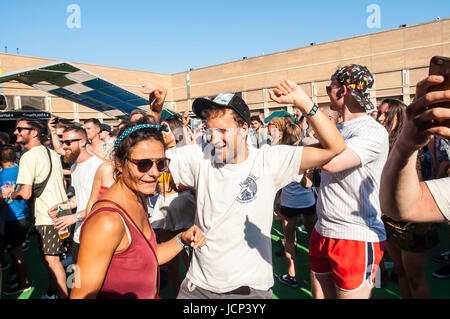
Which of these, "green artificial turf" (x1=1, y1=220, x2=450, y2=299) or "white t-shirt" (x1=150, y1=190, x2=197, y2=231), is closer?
"white t-shirt" (x1=150, y1=190, x2=197, y2=231)

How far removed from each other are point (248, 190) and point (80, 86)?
11.3 metres

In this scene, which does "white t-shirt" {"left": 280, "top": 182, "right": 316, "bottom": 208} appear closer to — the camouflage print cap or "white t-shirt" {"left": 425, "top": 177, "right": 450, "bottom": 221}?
the camouflage print cap

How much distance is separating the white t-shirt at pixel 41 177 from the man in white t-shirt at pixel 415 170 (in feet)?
12.3

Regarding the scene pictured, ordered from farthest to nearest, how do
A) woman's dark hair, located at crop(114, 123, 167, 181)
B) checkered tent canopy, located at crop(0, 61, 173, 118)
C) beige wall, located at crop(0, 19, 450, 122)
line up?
1. beige wall, located at crop(0, 19, 450, 122)
2. checkered tent canopy, located at crop(0, 61, 173, 118)
3. woman's dark hair, located at crop(114, 123, 167, 181)

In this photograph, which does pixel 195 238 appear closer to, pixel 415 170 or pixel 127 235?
pixel 127 235

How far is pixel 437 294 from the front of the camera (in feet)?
11.0

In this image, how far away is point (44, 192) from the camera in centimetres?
360

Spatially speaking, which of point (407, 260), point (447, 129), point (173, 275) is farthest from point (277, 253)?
point (447, 129)

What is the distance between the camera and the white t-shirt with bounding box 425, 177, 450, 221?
1222 mm

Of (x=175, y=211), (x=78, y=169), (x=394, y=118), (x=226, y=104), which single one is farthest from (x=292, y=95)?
(x=78, y=169)

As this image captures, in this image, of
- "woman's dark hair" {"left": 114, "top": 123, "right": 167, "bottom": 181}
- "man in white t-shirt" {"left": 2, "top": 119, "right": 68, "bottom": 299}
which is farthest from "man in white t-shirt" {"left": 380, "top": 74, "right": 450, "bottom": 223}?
"man in white t-shirt" {"left": 2, "top": 119, "right": 68, "bottom": 299}
